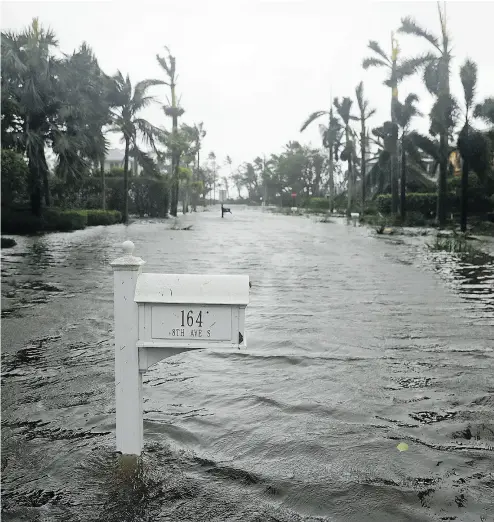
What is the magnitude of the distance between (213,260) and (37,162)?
40.8ft

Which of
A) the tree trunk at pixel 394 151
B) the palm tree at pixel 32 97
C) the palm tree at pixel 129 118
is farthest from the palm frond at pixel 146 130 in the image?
the tree trunk at pixel 394 151

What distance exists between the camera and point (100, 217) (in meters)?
30.1

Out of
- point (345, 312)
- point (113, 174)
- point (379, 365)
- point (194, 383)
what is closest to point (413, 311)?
point (345, 312)

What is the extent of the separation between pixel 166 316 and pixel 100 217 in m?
28.2

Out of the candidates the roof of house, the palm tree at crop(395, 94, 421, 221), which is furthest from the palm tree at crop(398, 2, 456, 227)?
the roof of house

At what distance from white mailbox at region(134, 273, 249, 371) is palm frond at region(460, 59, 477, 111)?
76.0 ft

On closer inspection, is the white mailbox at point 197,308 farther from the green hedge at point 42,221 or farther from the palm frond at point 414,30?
the palm frond at point 414,30

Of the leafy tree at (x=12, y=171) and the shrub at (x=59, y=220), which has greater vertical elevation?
the leafy tree at (x=12, y=171)

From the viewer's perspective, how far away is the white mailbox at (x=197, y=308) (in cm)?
279

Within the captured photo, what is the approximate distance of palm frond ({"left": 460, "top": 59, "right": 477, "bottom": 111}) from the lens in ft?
75.8

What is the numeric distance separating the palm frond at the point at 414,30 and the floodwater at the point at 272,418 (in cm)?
2196

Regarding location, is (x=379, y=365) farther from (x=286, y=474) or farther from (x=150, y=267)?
(x=150, y=267)

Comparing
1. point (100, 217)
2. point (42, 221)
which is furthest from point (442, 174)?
point (42, 221)

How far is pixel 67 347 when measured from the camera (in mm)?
5715
